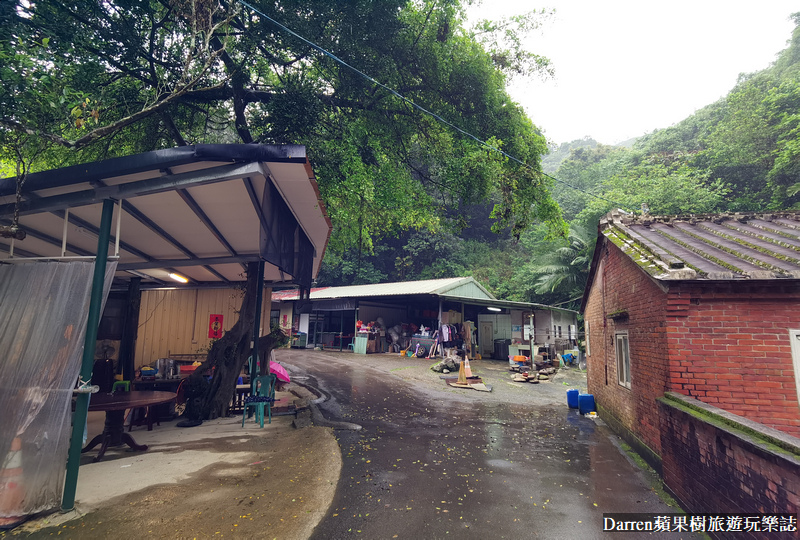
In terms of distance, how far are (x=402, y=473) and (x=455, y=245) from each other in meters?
34.2

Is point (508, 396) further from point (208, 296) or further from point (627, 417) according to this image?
point (208, 296)

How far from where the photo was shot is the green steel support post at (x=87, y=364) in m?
3.86

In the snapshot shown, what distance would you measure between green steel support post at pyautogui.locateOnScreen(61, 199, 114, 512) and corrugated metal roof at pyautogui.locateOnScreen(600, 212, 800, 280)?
6631 mm

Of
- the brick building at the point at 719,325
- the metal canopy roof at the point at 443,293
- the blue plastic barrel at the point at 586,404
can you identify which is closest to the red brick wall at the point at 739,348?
the brick building at the point at 719,325

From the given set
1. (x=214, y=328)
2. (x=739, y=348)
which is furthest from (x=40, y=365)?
(x=739, y=348)

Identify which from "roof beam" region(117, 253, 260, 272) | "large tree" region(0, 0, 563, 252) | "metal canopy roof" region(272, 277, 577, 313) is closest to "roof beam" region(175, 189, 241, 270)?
"roof beam" region(117, 253, 260, 272)

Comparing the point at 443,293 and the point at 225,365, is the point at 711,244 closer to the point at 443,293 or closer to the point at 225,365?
the point at 225,365

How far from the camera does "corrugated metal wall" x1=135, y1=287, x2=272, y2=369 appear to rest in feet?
36.0

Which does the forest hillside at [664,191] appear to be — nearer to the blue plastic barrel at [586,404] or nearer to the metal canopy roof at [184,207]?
the metal canopy roof at [184,207]

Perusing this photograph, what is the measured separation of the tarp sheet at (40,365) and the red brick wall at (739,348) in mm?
6960

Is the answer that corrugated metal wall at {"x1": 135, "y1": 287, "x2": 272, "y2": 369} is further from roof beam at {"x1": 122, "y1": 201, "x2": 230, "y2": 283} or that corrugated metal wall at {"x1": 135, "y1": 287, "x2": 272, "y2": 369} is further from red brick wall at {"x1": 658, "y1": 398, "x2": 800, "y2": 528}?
red brick wall at {"x1": 658, "y1": 398, "x2": 800, "y2": 528}

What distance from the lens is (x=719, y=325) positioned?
15.5 feet

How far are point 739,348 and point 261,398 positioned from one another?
777cm

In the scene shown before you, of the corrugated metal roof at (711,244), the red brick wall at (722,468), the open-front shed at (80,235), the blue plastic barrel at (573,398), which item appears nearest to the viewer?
the red brick wall at (722,468)
